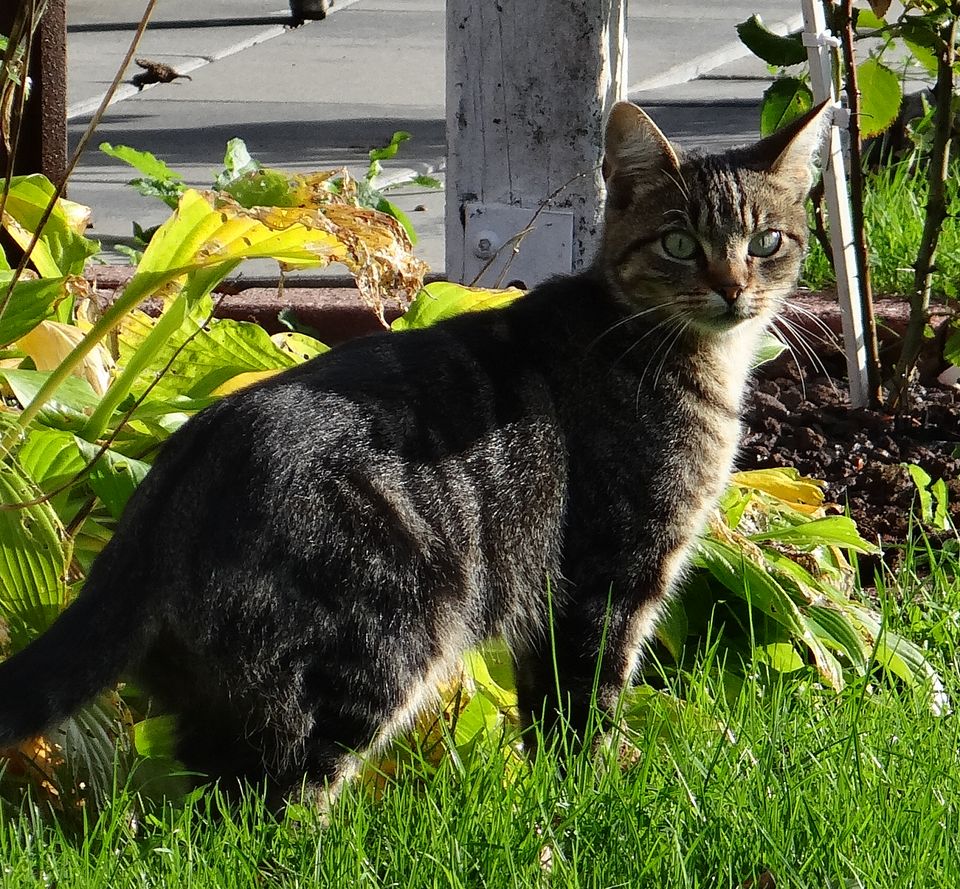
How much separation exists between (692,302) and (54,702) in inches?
58.5

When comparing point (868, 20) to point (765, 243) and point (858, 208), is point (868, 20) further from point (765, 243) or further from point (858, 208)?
point (765, 243)

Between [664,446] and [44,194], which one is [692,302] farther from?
[44,194]

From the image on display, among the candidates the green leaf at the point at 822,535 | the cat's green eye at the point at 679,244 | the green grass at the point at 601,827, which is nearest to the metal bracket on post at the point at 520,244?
the cat's green eye at the point at 679,244

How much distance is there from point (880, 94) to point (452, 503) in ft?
7.32

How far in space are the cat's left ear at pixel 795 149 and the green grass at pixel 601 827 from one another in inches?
47.8

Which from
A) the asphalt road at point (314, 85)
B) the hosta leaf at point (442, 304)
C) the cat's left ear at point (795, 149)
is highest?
the cat's left ear at point (795, 149)

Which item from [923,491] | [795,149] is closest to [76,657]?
[795,149]

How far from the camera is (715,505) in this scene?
112 inches

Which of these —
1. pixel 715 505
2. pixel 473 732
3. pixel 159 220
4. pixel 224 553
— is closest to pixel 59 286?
pixel 224 553

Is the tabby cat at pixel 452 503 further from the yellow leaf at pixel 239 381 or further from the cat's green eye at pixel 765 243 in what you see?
the yellow leaf at pixel 239 381

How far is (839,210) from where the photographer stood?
3.98 metres

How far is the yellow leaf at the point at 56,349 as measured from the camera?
3041 millimetres

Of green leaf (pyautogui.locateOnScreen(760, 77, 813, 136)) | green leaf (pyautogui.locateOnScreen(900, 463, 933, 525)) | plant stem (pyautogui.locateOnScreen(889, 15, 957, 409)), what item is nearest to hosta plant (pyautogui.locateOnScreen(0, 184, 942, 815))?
green leaf (pyautogui.locateOnScreen(900, 463, 933, 525))

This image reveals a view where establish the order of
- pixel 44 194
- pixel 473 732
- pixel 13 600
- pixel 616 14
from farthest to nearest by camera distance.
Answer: pixel 616 14, pixel 44 194, pixel 473 732, pixel 13 600
